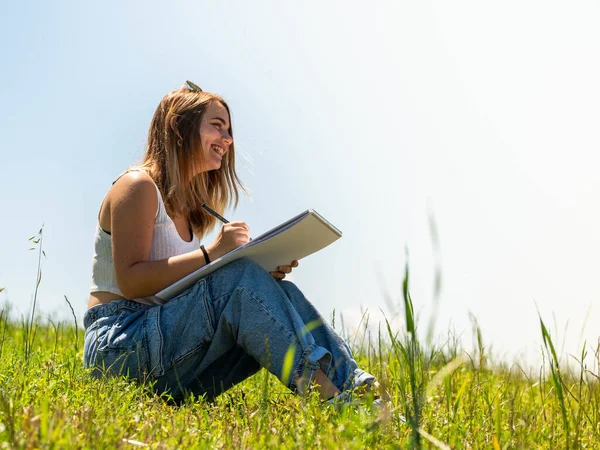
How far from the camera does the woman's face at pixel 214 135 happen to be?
3.62 meters

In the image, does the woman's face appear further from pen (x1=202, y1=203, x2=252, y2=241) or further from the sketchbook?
the sketchbook

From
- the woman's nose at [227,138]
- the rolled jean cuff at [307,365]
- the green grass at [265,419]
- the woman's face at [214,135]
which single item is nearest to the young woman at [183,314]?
the rolled jean cuff at [307,365]

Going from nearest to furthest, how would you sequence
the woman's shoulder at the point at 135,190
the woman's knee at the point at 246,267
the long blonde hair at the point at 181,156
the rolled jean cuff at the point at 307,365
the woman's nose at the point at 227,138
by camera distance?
the rolled jean cuff at the point at 307,365, the woman's knee at the point at 246,267, the woman's shoulder at the point at 135,190, the long blonde hair at the point at 181,156, the woman's nose at the point at 227,138

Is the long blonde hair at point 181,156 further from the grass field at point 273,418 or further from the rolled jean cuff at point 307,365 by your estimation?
the rolled jean cuff at point 307,365

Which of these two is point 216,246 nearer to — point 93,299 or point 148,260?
point 148,260

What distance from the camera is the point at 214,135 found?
12.0 ft

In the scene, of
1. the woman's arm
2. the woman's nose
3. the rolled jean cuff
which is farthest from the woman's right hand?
the woman's nose

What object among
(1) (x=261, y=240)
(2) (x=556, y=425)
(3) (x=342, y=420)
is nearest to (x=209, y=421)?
(3) (x=342, y=420)

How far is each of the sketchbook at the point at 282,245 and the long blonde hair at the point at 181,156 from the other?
0.59 meters

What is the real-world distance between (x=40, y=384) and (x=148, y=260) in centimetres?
66

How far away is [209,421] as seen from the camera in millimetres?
2455

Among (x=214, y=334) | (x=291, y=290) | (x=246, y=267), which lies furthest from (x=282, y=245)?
(x=214, y=334)

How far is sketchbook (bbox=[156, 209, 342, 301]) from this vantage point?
2.76 metres

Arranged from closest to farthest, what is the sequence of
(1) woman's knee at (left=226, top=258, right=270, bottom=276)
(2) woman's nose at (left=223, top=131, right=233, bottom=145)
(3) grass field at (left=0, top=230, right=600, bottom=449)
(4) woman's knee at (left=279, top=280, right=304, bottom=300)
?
(3) grass field at (left=0, top=230, right=600, bottom=449) → (1) woman's knee at (left=226, top=258, right=270, bottom=276) → (4) woman's knee at (left=279, top=280, right=304, bottom=300) → (2) woman's nose at (left=223, top=131, right=233, bottom=145)
